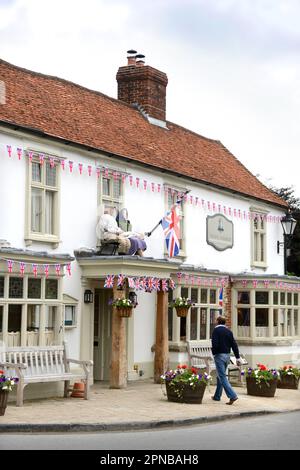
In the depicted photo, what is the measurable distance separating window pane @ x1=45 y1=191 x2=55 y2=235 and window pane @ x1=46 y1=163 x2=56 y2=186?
0.21 metres

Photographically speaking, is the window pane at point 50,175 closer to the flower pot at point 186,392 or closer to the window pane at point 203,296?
the flower pot at point 186,392

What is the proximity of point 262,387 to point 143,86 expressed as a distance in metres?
10.6

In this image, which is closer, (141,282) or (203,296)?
(141,282)

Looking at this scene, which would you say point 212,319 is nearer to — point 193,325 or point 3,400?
point 193,325

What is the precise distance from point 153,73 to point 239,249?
5.82m

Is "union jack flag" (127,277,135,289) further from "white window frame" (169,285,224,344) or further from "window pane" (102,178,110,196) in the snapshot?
"white window frame" (169,285,224,344)

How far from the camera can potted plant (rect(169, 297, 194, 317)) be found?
1875cm

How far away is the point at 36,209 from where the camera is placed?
16.2 m

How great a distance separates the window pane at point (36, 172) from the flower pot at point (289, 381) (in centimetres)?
726

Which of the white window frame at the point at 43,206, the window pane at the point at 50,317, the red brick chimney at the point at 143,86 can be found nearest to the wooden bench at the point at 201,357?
the window pane at the point at 50,317

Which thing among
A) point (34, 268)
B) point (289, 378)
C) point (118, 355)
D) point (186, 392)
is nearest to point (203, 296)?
point (289, 378)

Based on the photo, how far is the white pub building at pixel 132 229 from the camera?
613 inches

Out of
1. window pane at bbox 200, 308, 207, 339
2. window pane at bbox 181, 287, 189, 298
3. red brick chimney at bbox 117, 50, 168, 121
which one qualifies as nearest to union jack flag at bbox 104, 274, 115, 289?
window pane at bbox 181, 287, 189, 298
